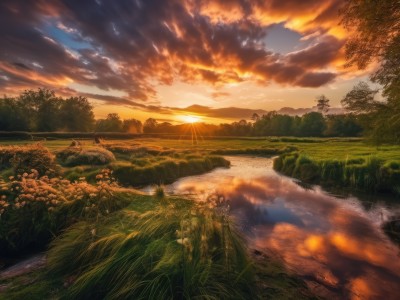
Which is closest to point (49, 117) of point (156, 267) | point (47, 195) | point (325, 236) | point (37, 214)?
point (37, 214)

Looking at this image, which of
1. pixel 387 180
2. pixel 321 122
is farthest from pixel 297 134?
pixel 387 180

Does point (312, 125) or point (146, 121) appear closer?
point (312, 125)

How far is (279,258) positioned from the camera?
24.3ft

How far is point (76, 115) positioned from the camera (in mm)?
106125

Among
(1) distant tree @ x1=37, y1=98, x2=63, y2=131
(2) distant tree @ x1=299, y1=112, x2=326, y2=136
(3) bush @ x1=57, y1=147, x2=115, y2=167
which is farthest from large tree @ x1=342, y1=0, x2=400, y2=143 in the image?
(2) distant tree @ x1=299, y1=112, x2=326, y2=136

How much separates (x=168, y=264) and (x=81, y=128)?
11614 cm

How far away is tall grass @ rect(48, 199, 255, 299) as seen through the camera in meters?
4.05

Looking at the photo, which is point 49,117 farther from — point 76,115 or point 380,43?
point 380,43

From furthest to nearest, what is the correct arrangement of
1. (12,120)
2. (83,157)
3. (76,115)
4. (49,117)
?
(76,115), (49,117), (12,120), (83,157)

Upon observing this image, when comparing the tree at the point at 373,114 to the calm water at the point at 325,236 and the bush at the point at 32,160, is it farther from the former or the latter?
the bush at the point at 32,160

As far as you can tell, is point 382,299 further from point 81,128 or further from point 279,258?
point 81,128

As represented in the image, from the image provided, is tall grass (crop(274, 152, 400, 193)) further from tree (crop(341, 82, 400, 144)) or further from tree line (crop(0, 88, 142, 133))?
tree line (crop(0, 88, 142, 133))

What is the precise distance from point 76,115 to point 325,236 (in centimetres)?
11302

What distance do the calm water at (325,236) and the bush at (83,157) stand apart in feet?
30.5
